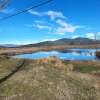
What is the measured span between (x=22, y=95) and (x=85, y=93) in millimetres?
4708

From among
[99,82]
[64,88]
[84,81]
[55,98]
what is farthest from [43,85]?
[99,82]

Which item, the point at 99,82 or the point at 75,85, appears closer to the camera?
the point at 75,85

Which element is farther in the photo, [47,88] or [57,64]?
[57,64]

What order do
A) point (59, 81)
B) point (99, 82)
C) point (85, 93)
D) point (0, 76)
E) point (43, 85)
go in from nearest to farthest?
point (85, 93) < point (43, 85) < point (59, 81) < point (99, 82) < point (0, 76)

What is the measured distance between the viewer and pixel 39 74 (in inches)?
869

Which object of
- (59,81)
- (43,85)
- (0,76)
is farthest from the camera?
(0,76)

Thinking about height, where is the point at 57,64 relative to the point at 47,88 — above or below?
above

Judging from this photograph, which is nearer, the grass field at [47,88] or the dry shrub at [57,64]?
the grass field at [47,88]

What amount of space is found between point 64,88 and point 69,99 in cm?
241

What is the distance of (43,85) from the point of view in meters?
18.2

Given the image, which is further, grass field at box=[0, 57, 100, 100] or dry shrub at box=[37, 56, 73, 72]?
dry shrub at box=[37, 56, 73, 72]

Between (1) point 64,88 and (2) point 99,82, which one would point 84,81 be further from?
(1) point 64,88

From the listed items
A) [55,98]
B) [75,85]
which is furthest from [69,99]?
[75,85]

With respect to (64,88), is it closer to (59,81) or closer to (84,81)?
(59,81)
